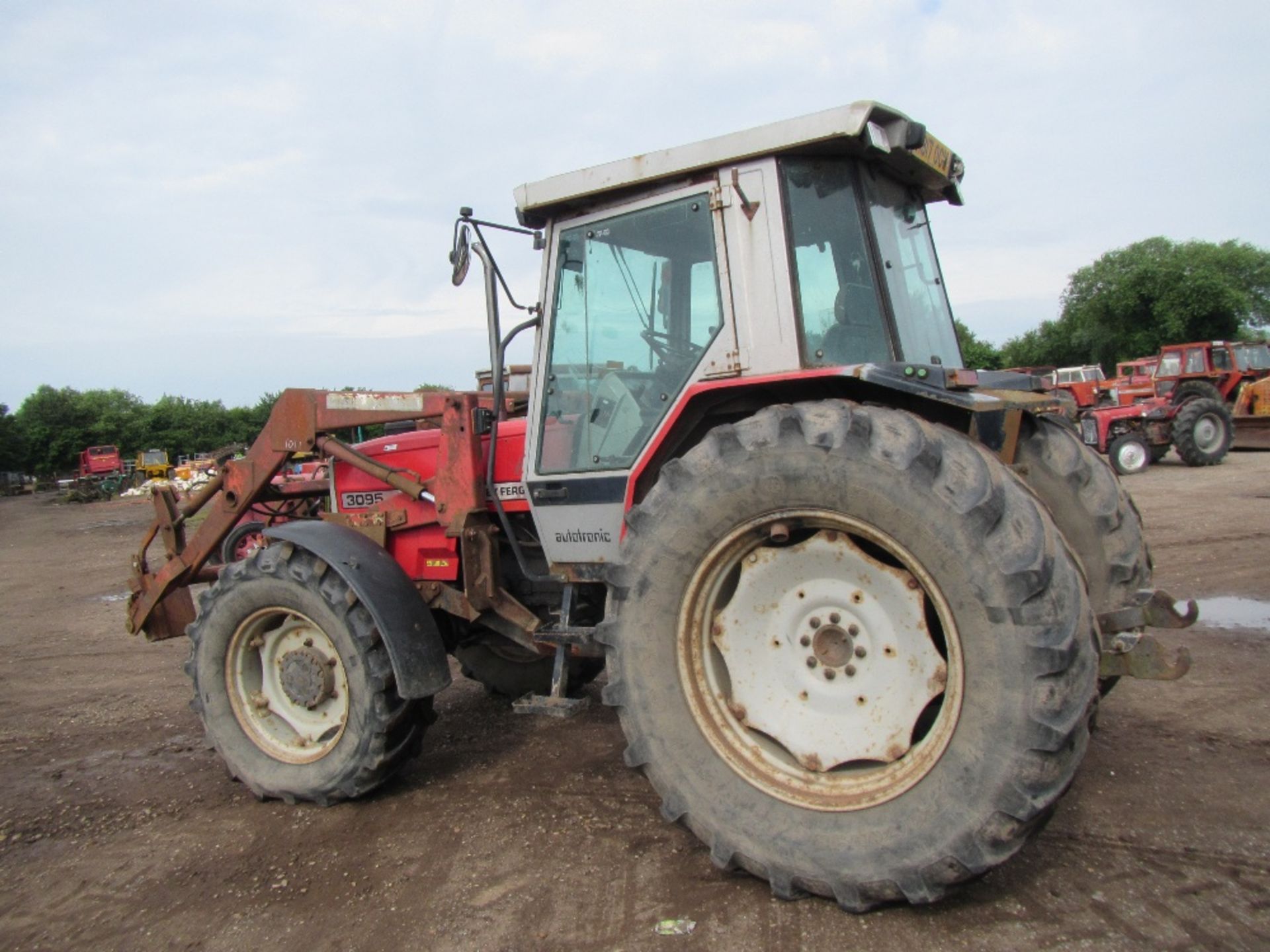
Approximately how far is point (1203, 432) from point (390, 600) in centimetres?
1790

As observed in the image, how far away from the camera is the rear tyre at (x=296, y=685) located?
3.71 meters

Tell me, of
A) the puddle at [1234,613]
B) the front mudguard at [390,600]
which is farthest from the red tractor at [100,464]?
the puddle at [1234,613]

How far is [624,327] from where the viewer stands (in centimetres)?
357

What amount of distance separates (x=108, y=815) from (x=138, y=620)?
120 centimetres

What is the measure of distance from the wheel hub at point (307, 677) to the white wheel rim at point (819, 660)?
6.11 feet

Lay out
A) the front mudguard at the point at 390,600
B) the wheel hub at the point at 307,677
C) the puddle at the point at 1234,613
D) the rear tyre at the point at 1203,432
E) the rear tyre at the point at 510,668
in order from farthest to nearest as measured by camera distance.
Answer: the rear tyre at the point at 1203,432 → the puddle at the point at 1234,613 → the rear tyre at the point at 510,668 → the wheel hub at the point at 307,677 → the front mudguard at the point at 390,600

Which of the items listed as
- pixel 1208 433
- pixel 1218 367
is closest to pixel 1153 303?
pixel 1218 367

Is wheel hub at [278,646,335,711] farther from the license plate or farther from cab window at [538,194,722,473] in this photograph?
cab window at [538,194,722,473]

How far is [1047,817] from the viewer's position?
7.91 ft

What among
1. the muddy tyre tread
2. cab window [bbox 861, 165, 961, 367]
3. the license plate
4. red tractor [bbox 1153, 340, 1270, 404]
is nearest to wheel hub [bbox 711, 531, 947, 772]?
cab window [bbox 861, 165, 961, 367]

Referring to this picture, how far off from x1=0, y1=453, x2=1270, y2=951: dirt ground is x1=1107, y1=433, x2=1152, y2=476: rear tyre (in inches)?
512

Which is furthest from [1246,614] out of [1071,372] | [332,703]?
[1071,372]

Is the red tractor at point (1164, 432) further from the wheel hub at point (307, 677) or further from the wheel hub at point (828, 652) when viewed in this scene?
the wheel hub at point (307, 677)

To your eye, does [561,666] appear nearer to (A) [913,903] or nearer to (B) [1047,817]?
(A) [913,903]
